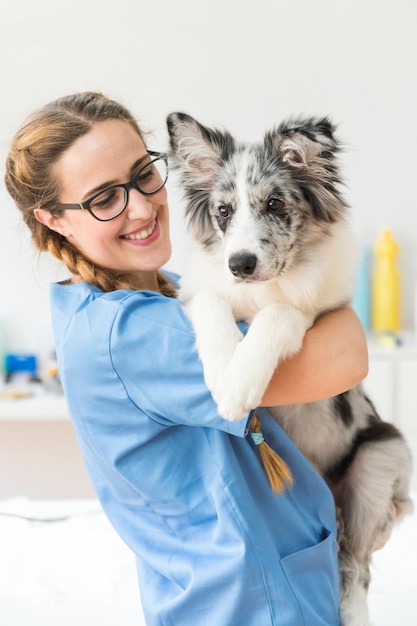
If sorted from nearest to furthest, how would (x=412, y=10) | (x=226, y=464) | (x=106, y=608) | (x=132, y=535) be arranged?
(x=226, y=464) < (x=132, y=535) < (x=106, y=608) < (x=412, y=10)

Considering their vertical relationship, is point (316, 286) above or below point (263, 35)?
below

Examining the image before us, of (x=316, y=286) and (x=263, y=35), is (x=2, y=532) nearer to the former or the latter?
(x=316, y=286)

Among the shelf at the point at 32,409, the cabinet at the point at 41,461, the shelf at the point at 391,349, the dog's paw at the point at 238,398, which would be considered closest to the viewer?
the dog's paw at the point at 238,398

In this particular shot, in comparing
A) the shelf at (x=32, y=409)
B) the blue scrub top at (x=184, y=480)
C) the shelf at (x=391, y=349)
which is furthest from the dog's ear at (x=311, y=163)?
the shelf at (x=32, y=409)

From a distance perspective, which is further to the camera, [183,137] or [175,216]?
[175,216]

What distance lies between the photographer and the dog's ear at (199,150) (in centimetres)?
181

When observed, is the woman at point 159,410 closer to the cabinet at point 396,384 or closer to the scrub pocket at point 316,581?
the scrub pocket at point 316,581

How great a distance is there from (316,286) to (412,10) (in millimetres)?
2666

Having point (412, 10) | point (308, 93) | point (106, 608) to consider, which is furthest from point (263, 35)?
point (106, 608)

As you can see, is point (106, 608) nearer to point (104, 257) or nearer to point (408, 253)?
point (104, 257)

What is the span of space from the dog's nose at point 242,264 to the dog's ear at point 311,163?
0.27 m

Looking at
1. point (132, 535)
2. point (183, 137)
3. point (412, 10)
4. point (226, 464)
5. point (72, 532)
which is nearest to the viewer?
point (226, 464)

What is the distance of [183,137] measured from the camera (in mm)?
1818

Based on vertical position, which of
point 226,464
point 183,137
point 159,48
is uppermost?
point 159,48
